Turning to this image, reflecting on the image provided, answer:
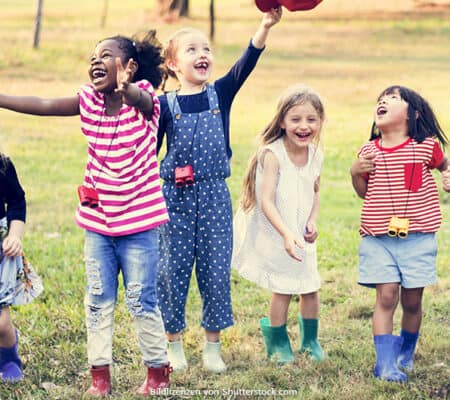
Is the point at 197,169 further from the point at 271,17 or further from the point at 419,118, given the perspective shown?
the point at 419,118

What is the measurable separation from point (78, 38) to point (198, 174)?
19.3 metres

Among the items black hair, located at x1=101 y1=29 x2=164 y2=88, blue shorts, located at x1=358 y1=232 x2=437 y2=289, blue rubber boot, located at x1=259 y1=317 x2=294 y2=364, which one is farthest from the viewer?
blue rubber boot, located at x1=259 y1=317 x2=294 y2=364

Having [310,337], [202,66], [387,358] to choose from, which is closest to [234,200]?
[310,337]

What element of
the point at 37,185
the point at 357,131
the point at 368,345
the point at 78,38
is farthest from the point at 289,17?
the point at 368,345

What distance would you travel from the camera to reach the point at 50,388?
453cm

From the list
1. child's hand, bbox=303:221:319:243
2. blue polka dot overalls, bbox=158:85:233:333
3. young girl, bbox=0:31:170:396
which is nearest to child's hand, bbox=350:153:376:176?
child's hand, bbox=303:221:319:243

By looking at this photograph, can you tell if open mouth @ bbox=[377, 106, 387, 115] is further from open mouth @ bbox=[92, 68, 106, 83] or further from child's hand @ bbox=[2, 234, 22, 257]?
child's hand @ bbox=[2, 234, 22, 257]

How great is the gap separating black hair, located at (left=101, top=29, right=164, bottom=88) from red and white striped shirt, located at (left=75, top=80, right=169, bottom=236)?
0.75ft

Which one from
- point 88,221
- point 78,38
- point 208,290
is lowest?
point 208,290

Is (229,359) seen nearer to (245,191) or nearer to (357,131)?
(245,191)

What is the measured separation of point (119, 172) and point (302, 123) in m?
1.02

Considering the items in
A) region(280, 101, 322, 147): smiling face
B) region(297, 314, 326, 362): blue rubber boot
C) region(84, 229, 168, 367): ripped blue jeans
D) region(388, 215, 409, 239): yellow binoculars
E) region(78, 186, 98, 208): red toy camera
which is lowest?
region(297, 314, 326, 362): blue rubber boot

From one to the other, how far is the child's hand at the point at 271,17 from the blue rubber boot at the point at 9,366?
191cm

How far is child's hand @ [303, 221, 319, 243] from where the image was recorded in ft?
15.8
